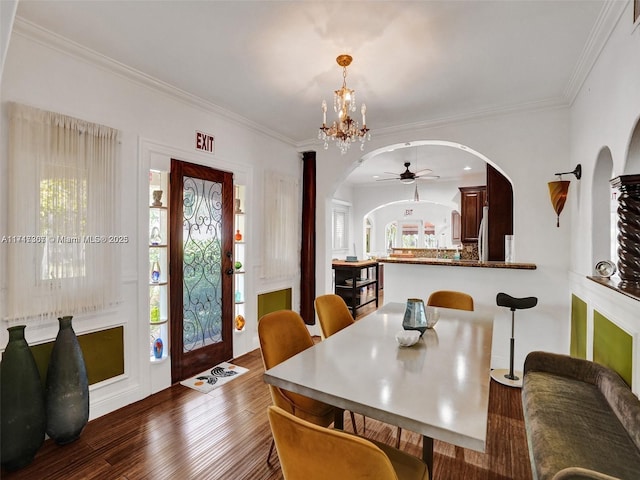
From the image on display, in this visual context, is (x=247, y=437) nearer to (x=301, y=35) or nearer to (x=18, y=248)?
(x=18, y=248)

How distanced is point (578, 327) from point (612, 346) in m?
1.01

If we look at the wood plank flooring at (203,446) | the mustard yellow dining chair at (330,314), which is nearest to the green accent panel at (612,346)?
the wood plank flooring at (203,446)

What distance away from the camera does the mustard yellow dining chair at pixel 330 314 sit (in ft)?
7.99

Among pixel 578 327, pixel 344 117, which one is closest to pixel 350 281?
pixel 578 327

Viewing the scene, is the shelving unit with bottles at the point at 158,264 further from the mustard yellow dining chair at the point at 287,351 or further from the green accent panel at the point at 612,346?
the green accent panel at the point at 612,346

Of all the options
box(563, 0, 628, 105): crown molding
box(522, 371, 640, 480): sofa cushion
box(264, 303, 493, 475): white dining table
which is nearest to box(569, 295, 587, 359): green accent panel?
box(522, 371, 640, 480): sofa cushion

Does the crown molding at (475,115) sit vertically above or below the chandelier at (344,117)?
above

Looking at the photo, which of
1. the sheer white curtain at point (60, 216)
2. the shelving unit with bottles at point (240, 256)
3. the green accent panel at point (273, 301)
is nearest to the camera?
the sheer white curtain at point (60, 216)

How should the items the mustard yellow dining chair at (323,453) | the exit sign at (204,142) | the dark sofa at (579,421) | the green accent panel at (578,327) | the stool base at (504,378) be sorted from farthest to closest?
1. the exit sign at (204,142)
2. the stool base at (504,378)
3. the green accent panel at (578,327)
4. the dark sofa at (579,421)
5. the mustard yellow dining chair at (323,453)

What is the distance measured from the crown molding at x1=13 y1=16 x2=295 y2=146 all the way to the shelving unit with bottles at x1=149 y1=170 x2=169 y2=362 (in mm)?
754

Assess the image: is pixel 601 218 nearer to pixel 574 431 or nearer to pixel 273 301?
pixel 574 431

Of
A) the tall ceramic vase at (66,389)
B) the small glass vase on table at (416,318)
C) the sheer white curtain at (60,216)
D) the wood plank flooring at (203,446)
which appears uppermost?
the sheer white curtain at (60,216)

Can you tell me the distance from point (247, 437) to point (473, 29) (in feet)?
10.4

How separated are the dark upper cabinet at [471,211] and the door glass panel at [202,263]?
493cm
